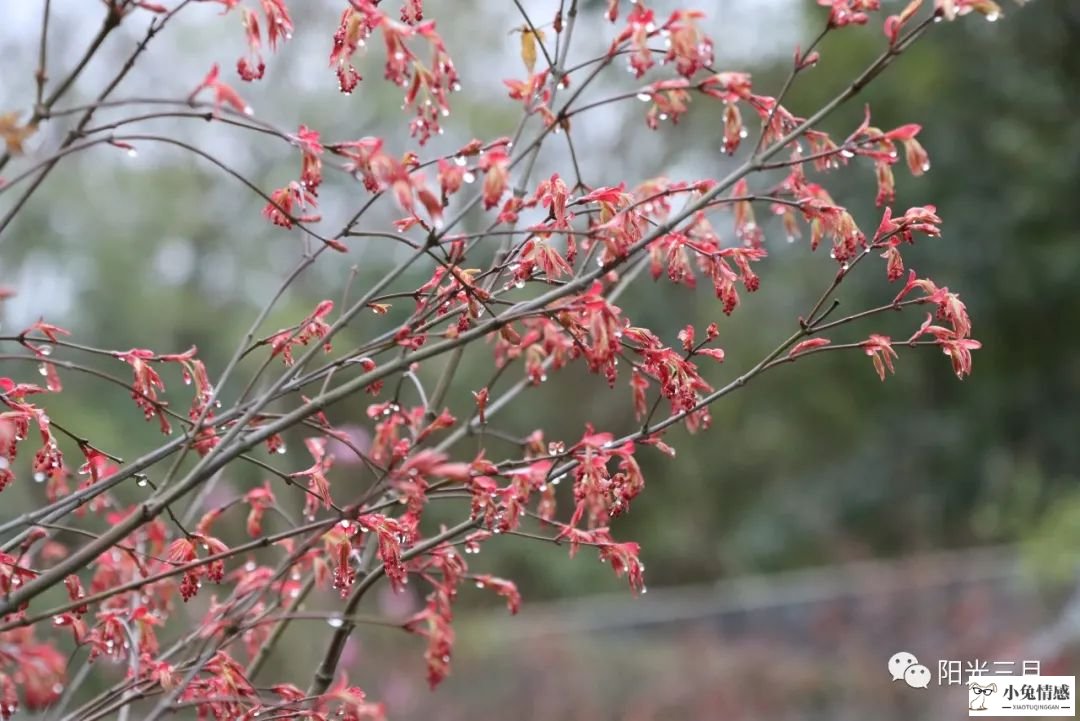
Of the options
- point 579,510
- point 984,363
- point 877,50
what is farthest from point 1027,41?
point 579,510

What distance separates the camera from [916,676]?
4887mm

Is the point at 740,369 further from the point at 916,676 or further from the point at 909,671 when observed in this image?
the point at 916,676

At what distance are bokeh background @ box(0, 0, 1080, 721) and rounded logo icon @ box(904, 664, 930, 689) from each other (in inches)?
20.4

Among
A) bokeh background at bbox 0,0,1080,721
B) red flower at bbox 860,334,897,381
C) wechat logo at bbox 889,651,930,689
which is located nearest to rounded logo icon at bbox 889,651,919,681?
wechat logo at bbox 889,651,930,689

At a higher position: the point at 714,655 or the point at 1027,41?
the point at 1027,41

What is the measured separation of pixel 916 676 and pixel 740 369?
4056 millimetres

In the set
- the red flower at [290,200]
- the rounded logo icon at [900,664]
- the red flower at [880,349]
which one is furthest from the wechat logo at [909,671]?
the red flower at [290,200]

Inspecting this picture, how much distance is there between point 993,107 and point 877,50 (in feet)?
3.15

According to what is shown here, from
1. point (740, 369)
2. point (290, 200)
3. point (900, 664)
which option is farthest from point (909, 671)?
point (290, 200)

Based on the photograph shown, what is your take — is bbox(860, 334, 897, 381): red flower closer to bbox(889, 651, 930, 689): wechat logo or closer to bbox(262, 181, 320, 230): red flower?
bbox(262, 181, 320, 230): red flower

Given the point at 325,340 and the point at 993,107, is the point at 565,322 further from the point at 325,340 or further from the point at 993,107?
the point at 993,107

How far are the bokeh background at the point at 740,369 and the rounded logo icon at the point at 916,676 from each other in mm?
517

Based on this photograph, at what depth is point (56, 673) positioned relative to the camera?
1043 mm

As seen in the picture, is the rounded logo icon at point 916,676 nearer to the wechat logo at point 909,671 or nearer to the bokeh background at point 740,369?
the wechat logo at point 909,671
